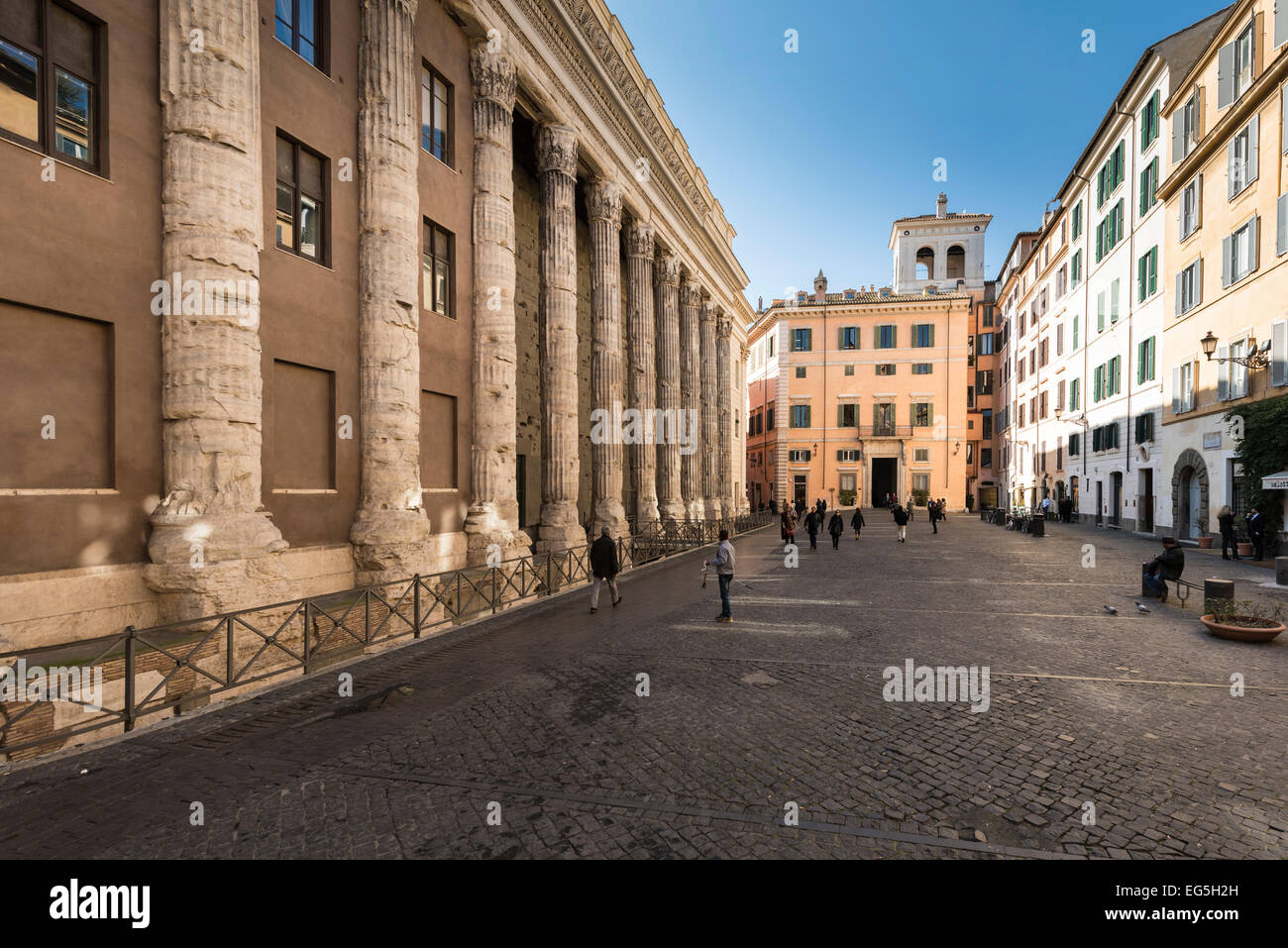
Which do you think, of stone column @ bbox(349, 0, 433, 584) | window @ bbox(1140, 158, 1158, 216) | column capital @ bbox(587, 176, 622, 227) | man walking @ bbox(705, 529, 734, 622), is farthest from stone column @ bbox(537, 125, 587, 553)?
window @ bbox(1140, 158, 1158, 216)

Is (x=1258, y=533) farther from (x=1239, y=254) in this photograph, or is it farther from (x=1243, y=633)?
(x=1243, y=633)

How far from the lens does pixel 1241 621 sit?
915 cm

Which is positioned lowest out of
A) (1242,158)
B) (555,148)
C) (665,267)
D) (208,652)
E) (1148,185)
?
(208,652)

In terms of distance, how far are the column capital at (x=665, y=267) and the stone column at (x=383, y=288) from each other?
1740 centimetres

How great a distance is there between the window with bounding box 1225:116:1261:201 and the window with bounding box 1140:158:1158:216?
17.5 feet

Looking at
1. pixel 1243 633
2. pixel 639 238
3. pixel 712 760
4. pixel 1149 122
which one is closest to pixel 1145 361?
pixel 1149 122

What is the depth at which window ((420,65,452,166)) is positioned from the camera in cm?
1313

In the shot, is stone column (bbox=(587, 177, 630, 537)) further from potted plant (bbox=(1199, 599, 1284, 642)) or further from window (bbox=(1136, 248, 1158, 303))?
window (bbox=(1136, 248, 1158, 303))

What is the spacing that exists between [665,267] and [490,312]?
609 inches

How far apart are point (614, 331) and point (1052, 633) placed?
1573cm

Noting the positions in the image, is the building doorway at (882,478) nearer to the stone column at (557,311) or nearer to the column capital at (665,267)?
the column capital at (665,267)

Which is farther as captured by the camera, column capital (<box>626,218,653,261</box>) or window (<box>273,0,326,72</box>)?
column capital (<box>626,218,653,261</box>)

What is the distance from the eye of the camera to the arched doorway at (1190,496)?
21422 mm

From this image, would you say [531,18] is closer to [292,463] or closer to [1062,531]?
[292,463]
